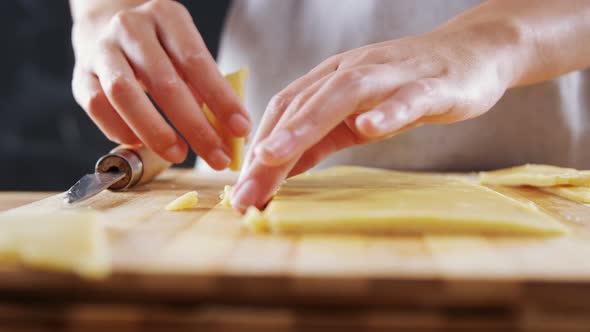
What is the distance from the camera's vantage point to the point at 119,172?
1.38 m

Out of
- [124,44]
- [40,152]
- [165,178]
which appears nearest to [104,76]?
[124,44]

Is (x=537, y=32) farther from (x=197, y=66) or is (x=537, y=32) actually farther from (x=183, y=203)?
(x=183, y=203)

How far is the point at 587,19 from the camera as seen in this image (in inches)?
59.9

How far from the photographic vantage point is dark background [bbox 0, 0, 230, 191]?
281 cm

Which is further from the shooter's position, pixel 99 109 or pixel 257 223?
pixel 99 109

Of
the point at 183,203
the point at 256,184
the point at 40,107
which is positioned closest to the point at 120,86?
the point at 183,203

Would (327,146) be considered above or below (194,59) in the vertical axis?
below

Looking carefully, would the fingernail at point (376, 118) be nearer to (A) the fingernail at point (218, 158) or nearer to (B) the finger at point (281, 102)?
(B) the finger at point (281, 102)

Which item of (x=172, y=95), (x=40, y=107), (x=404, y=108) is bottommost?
(x=40, y=107)

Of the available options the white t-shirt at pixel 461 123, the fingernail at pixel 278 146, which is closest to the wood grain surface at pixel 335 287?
the fingernail at pixel 278 146

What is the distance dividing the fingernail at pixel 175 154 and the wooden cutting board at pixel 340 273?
47 centimetres

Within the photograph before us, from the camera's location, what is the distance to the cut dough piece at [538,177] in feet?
4.43

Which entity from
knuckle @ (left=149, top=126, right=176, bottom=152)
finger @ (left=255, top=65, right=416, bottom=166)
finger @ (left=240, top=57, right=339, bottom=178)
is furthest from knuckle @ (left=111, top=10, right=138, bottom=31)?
finger @ (left=255, top=65, right=416, bottom=166)

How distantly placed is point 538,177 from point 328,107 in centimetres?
63
